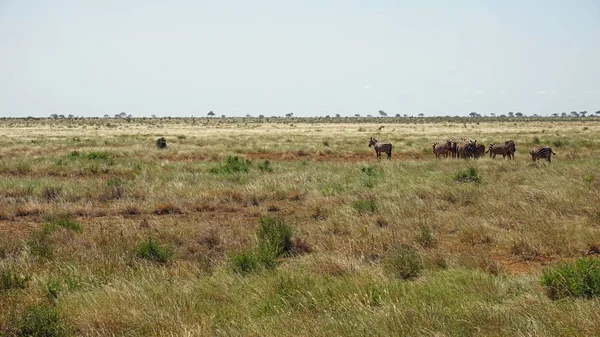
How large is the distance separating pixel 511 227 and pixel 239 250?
19.3ft

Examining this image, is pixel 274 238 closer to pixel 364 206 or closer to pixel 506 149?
pixel 364 206

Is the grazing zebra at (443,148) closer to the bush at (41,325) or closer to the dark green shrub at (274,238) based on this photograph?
the dark green shrub at (274,238)

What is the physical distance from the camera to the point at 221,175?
20.6 metres

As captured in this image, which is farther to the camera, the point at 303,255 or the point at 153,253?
the point at 303,255

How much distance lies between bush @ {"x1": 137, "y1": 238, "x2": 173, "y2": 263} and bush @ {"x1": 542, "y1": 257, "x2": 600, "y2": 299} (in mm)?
5849

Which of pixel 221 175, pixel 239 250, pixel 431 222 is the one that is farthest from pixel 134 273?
pixel 221 175

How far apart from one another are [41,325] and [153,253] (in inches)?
134

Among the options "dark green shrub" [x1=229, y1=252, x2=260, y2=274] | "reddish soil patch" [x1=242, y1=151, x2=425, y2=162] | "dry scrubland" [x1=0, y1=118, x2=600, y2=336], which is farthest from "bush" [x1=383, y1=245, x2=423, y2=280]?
Answer: "reddish soil patch" [x1=242, y1=151, x2=425, y2=162]

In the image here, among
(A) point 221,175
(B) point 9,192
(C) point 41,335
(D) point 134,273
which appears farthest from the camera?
(A) point 221,175

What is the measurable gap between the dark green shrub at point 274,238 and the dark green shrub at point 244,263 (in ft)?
2.13

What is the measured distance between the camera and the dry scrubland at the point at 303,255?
17.9ft

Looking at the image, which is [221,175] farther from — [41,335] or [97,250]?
[41,335]

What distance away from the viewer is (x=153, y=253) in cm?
878

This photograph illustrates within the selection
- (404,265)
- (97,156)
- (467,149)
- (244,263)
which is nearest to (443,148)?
(467,149)
